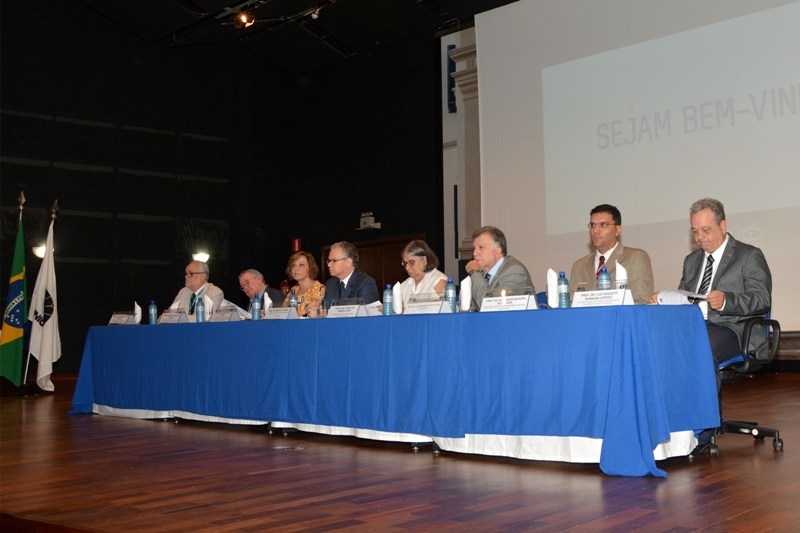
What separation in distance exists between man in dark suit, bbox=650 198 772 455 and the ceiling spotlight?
6.57 m

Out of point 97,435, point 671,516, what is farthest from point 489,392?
point 97,435

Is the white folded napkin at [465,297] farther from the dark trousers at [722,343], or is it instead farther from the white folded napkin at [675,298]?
the dark trousers at [722,343]

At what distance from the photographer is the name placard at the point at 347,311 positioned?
3.99m

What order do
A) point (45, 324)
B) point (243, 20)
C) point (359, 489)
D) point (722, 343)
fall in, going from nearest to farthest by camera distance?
1. point (359, 489)
2. point (722, 343)
3. point (45, 324)
4. point (243, 20)

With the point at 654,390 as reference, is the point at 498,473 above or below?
below

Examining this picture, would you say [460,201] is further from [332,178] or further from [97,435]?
[97,435]

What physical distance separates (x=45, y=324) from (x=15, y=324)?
0.27m

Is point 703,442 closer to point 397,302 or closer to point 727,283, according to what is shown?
point 727,283

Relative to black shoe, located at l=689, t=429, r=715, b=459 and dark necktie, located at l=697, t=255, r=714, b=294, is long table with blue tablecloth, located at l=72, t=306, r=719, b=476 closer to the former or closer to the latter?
black shoe, located at l=689, t=429, r=715, b=459

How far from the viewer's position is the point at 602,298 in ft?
9.95

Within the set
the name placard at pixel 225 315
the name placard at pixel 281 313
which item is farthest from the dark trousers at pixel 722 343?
the name placard at pixel 225 315

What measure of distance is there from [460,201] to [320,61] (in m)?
3.03

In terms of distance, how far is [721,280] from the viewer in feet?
11.5

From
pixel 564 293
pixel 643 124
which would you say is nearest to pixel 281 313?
pixel 564 293
